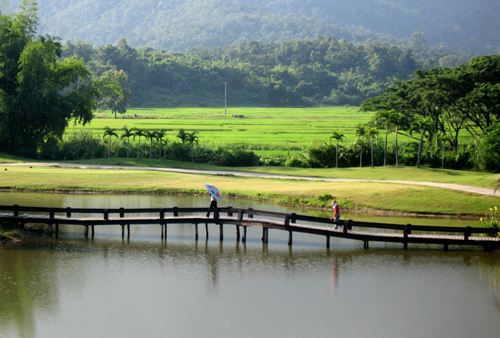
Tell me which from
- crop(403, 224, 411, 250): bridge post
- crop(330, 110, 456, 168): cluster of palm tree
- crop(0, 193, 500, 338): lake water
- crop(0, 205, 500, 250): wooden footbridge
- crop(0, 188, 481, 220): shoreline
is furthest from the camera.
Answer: crop(330, 110, 456, 168): cluster of palm tree

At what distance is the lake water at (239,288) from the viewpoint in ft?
66.8

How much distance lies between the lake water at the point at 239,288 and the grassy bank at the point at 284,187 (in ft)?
28.0

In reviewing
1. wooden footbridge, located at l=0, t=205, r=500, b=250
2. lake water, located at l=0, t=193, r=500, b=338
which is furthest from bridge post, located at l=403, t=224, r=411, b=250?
lake water, located at l=0, t=193, r=500, b=338

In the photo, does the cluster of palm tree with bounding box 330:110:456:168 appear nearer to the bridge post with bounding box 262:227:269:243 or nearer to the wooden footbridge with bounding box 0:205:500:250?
the wooden footbridge with bounding box 0:205:500:250

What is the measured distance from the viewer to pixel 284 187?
46219mm

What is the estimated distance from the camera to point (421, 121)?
182ft

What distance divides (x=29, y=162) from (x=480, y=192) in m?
38.2

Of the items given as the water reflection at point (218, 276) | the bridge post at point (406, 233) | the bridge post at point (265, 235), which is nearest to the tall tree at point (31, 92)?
the water reflection at point (218, 276)

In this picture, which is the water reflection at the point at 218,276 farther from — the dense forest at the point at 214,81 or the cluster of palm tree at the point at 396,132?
the dense forest at the point at 214,81

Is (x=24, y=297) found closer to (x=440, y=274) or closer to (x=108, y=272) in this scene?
(x=108, y=272)

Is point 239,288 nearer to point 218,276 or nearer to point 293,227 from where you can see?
point 218,276

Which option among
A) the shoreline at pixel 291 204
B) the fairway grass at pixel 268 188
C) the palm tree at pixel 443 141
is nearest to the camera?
the shoreline at pixel 291 204

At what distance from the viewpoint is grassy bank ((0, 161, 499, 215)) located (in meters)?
39.2

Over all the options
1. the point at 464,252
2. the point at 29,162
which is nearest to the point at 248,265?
the point at 464,252
